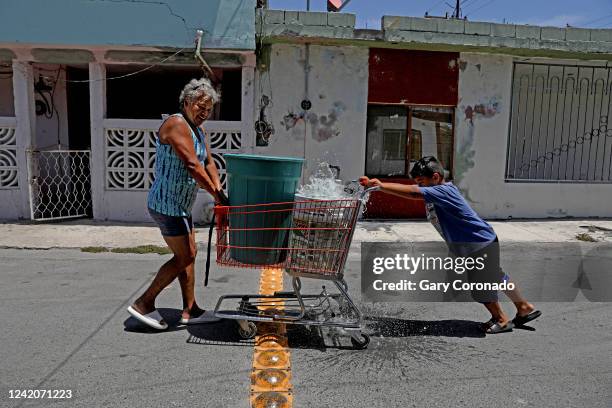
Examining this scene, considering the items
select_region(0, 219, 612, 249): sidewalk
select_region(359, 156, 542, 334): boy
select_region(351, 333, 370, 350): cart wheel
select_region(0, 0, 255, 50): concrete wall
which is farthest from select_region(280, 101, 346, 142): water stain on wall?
select_region(351, 333, 370, 350): cart wheel

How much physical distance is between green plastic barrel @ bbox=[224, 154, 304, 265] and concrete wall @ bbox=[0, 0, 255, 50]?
5.17 m

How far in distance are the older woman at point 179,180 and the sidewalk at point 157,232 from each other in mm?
3504

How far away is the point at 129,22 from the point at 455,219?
657 centimetres

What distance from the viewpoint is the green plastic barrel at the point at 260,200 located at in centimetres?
373

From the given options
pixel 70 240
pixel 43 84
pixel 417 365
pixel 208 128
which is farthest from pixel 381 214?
pixel 43 84

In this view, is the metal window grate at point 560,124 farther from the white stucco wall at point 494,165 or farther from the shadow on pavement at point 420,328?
the shadow on pavement at point 420,328

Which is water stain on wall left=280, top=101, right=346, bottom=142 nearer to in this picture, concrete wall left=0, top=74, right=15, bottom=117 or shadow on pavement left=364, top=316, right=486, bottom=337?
shadow on pavement left=364, top=316, right=486, bottom=337

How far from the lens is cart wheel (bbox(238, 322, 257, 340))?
4.06 metres

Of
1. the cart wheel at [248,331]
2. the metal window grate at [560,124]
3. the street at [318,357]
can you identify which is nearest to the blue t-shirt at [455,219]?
the street at [318,357]

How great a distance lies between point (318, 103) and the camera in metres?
9.26

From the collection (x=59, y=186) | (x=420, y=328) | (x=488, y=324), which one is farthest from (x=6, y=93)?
(x=488, y=324)

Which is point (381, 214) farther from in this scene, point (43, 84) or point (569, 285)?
point (43, 84)

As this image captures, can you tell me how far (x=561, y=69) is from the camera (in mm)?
Result: 10438

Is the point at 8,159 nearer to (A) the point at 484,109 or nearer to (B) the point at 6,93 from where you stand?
(B) the point at 6,93
